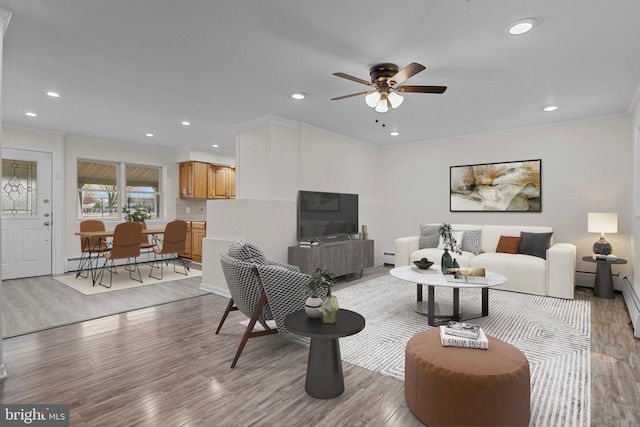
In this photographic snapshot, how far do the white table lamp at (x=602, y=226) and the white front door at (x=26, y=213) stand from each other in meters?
Answer: 8.40

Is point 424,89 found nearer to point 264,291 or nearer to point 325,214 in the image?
point 264,291

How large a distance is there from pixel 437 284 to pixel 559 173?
341 centimetres

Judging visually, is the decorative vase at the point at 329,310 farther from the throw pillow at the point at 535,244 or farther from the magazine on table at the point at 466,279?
the throw pillow at the point at 535,244

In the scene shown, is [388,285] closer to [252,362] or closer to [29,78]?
[252,362]

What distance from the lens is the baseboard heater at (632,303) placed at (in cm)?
306

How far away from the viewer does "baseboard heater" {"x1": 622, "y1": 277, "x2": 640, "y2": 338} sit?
3058mm

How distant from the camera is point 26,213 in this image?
18.4ft

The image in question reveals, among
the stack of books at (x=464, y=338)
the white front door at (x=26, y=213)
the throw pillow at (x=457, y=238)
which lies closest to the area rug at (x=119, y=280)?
the white front door at (x=26, y=213)

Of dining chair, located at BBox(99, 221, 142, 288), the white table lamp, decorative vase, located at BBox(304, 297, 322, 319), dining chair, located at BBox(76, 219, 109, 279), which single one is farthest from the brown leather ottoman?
dining chair, located at BBox(76, 219, 109, 279)

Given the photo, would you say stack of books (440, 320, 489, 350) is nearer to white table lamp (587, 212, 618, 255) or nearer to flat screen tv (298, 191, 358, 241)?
flat screen tv (298, 191, 358, 241)

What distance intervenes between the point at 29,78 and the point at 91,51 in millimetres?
1181

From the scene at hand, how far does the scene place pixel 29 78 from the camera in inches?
135

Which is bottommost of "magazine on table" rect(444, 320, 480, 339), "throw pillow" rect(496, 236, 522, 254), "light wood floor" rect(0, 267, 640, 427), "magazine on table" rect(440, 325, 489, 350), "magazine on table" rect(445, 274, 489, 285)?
"light wood floor" rect(0, 267, 640, 427)

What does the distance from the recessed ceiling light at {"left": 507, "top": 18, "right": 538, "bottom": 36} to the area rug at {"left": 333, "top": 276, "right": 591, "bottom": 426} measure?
2.48 metres
